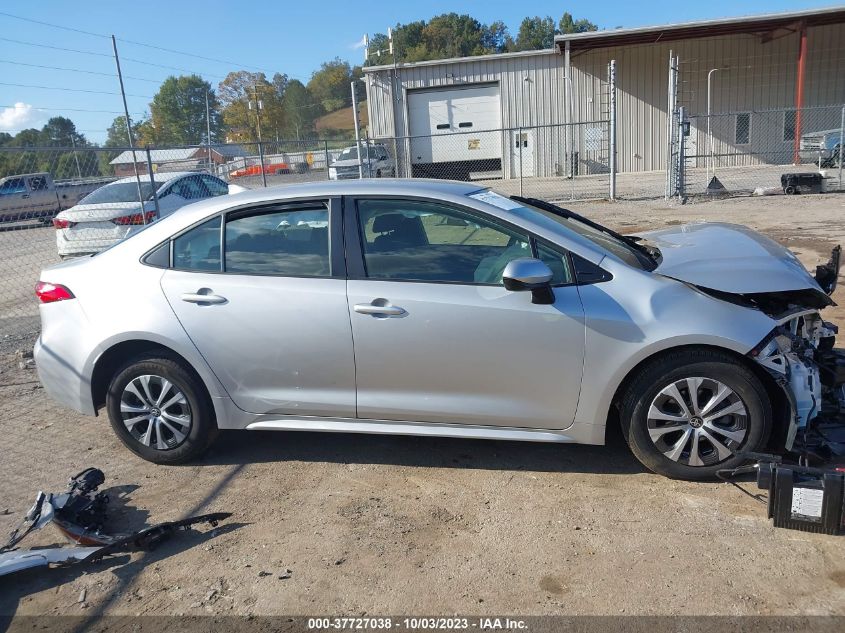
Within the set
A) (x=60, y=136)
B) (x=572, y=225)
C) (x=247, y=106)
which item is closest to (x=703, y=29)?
(x=60, y=136)

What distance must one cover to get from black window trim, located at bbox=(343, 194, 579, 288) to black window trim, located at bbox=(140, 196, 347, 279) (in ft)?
0.12

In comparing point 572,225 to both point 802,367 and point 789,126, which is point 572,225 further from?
point 789,126

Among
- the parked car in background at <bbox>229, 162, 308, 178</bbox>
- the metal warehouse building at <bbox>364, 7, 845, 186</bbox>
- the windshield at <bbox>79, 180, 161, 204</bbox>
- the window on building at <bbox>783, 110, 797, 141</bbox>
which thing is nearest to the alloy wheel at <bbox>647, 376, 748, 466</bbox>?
the windshield at <bbox>79, 180, 161, 204</bbox>

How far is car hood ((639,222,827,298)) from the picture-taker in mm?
3592

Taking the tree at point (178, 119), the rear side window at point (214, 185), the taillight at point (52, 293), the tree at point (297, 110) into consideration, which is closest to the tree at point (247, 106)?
the tree at point (297, 110)

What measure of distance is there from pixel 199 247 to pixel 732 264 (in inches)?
122

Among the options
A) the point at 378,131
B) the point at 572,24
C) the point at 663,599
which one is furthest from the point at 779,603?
the point at 572,24

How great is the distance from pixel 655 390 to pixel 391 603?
1.72m

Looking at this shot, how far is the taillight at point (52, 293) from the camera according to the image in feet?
14.3

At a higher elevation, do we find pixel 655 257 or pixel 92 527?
pixel 655 257

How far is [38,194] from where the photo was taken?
30.8 feet

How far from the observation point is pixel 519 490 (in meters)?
3.79

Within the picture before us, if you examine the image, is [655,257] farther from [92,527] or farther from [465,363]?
[92,527]

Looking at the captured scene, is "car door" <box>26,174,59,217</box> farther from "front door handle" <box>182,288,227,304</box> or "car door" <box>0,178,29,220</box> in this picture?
"front door handle" <box>182,288,227,304</box>
